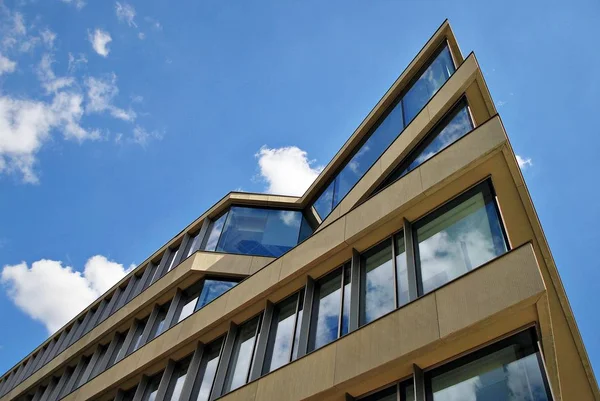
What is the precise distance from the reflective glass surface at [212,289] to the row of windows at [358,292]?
138 inches

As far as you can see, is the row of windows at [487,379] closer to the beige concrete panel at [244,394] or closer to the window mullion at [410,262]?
the window mullion at [410,262]

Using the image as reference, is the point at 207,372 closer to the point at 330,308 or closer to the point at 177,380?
the point at 177,380

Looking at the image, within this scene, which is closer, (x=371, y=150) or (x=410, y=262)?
(x=410, y=262)

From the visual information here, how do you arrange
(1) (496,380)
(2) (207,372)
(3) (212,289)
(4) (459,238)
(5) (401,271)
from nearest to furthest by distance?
1. (1) (496,380)
2. (4) (459,238)
3. (5) (401,271)
4. (2) (207,372)
5. (3) (212,289)

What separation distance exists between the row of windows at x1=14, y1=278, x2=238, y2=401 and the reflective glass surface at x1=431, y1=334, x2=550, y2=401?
11535 mm

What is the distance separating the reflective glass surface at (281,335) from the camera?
11773 millimetres

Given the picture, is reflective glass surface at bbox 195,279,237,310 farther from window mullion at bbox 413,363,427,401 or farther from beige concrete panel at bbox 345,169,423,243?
window mullion at bbox 413,363,427,401

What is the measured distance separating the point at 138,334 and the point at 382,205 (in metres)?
14.0

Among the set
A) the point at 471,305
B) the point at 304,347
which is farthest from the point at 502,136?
the point at 304,347

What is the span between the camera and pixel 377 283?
10.9 metres

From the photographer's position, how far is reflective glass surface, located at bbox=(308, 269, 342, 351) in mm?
11055

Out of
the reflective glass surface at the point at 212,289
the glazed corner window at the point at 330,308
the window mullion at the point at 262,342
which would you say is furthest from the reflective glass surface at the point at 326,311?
the reflective glass surface at the point at 212,289

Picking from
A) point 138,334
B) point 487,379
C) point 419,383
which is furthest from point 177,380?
point 487,379

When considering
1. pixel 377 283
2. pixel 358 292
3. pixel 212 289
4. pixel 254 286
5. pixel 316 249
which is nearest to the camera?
pixel 377 283
